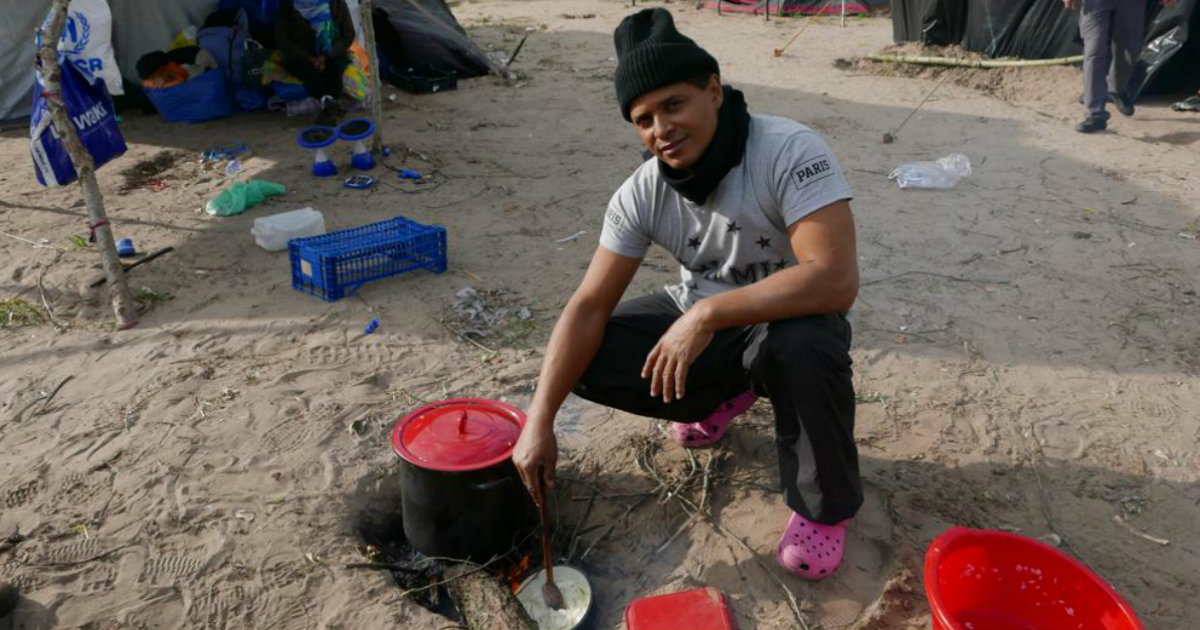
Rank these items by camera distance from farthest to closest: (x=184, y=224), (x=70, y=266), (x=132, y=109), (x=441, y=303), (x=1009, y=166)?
(x=132, y=109)
(x=1009, y=166)
(x=184, y=224)
(x=70, y=266)
(x=441, y=303)

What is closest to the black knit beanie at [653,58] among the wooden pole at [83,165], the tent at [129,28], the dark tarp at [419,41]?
the wooden pole at [83,165]

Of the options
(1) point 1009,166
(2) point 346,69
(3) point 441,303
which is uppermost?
(2) point 346,69

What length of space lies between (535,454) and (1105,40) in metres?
6.79

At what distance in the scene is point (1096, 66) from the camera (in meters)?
7.01

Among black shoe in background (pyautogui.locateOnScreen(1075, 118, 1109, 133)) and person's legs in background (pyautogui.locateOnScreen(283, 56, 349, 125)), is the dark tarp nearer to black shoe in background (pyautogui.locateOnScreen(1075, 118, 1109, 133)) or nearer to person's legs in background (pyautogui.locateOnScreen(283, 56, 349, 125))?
person's legs in background (pyautogui.locateOnScreen(283, 56, 349, 125))

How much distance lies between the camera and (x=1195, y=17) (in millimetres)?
7613

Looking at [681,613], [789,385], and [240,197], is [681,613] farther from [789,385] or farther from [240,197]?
[240,197]

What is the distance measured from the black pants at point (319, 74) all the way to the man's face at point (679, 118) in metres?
5.63

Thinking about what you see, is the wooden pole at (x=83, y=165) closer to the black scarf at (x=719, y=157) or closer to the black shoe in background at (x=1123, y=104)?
the black scarf at (x=719, y=157)

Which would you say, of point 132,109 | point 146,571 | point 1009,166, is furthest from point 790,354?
point 132,109

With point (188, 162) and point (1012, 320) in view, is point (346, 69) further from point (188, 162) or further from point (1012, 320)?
point (1012, 320)

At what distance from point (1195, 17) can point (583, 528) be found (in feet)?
25.5

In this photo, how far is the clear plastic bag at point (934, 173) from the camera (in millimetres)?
5695

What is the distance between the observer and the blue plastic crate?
421cm
